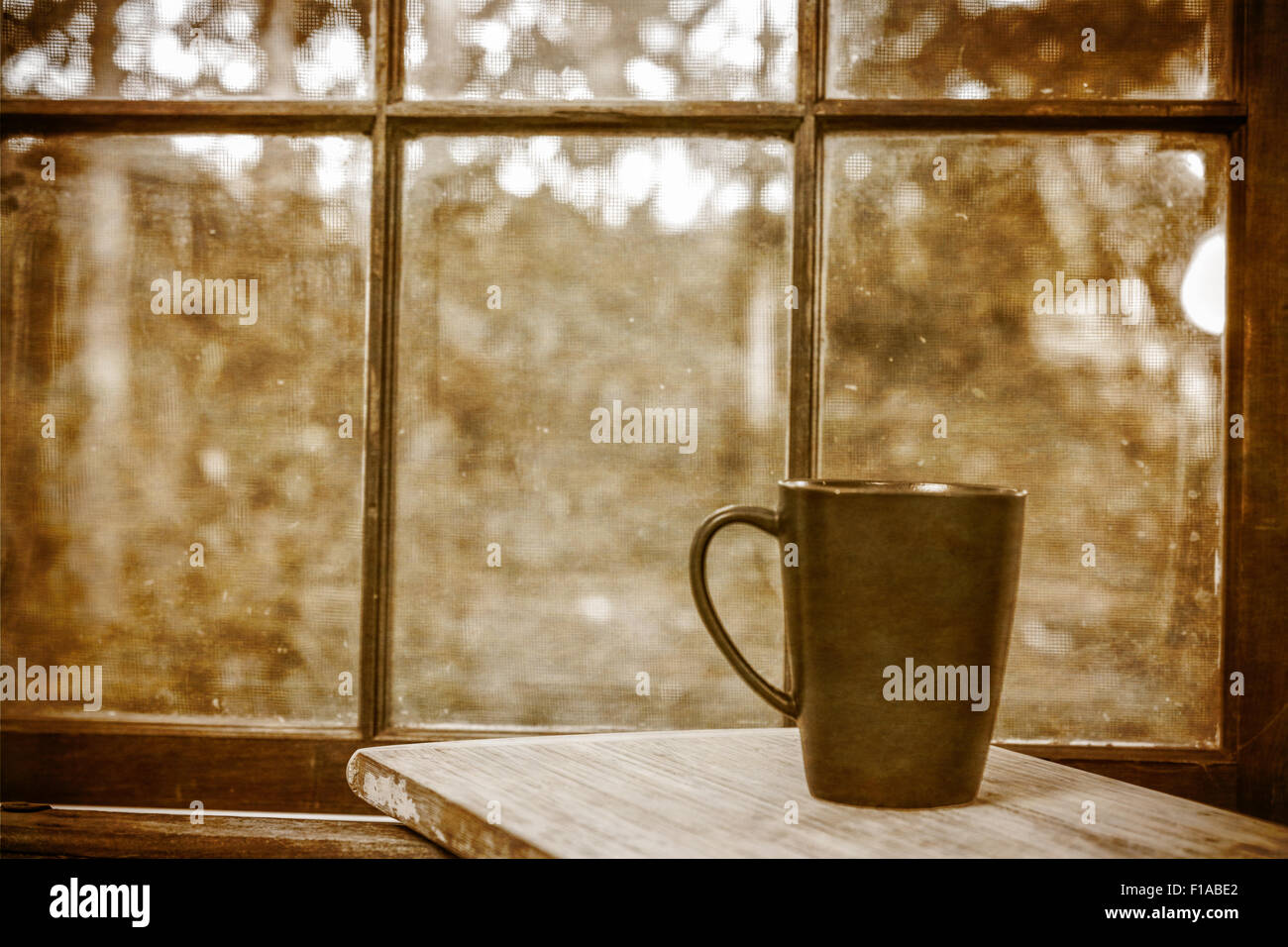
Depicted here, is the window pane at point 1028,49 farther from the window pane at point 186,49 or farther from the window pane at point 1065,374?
the window pane at point 186,49

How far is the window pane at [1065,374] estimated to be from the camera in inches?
51.8

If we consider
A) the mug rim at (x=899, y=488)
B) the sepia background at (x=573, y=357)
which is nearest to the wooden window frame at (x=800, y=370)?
the sepia background at (x=573, y=357)

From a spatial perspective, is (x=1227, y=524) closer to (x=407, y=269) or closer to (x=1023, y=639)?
(x=1023, y=639)

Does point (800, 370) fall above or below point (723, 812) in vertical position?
above

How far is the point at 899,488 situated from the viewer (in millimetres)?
583

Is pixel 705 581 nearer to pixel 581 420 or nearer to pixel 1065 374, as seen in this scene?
pixel 581 420

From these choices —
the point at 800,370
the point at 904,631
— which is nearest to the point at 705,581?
the point at 904,631

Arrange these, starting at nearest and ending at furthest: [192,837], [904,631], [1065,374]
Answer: [904,631], [192,837], [1065,374]

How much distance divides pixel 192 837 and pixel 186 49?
1087mm

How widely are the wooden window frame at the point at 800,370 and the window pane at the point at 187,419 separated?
0.04 meters

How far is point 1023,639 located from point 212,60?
1.42m

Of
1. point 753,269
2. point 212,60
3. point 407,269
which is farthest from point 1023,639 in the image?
point 212,60

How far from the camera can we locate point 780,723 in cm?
134
